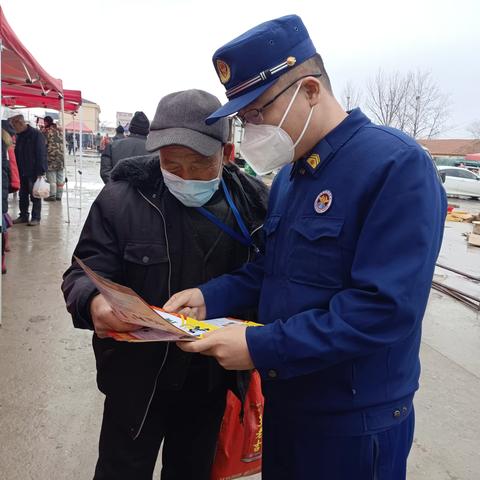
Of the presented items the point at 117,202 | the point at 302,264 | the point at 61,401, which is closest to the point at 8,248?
the point at 61,401

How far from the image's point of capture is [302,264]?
1203 millimetres

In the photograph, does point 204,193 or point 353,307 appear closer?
point 353,307

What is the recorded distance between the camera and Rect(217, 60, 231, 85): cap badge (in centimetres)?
128

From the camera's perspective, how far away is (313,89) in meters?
1.23

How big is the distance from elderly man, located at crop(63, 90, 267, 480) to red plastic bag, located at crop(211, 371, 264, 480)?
0.40ft

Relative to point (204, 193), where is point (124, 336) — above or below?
below

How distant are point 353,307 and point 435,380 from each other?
2.93 m

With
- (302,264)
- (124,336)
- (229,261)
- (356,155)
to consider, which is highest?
(356,155)

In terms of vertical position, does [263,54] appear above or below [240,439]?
above

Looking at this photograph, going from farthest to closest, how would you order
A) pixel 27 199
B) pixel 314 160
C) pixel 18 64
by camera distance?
1. pixel 27 199
2. pixel 18 64
3. pixel 314 160

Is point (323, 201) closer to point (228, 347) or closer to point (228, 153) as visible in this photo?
point (228, 347)

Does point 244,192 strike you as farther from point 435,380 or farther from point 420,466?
point 435,380

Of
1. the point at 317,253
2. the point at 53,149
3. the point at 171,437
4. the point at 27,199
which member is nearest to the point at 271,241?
the point at 317,253

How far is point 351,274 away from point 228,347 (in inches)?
14.0
